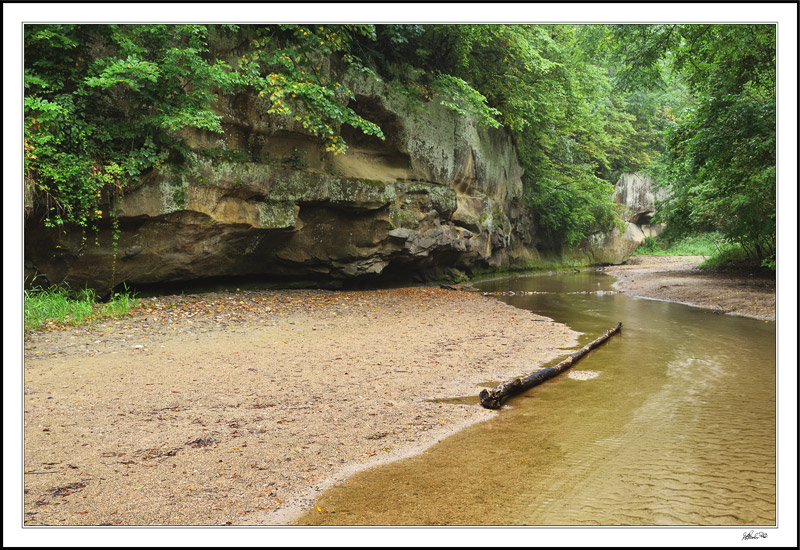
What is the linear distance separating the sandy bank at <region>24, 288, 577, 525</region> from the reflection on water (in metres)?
0.38

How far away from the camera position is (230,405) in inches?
199

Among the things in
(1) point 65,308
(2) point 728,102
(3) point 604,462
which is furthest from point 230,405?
(2) point 728,102

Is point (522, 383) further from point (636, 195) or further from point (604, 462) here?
point (636, 195)

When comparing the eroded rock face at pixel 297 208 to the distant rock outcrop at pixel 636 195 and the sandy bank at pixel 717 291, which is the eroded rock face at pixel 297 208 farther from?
the distant rock outcrop at pixel 636 195

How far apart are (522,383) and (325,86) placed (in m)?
9.16

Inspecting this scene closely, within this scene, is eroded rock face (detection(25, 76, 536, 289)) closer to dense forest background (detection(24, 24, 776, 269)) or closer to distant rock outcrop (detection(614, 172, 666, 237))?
dense forest background (detection(24, 24, 776, 269))

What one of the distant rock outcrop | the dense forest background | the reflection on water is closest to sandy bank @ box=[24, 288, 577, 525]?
the reflection on water

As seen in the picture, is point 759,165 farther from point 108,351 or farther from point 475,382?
point 108,351

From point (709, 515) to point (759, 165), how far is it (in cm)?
1165

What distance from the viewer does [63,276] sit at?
1001cm

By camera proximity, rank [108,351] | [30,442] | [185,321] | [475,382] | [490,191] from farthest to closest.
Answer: [490,191], [185,321], [108,351], [475,382], [30,442]

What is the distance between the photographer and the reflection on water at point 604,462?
10.3ft

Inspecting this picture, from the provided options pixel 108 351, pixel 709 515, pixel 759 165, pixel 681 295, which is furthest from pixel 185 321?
pixel 681 295

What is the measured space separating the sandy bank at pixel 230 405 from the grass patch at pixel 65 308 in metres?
0.39
